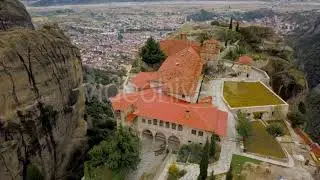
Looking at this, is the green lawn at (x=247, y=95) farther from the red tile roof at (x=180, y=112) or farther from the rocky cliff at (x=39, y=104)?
the rocky cliff at (x=39, y=104)

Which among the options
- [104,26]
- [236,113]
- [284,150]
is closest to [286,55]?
[236,113]

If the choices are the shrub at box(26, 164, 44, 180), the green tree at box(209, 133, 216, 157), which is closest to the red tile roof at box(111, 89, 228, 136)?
the green tree at box(209, 133, 216, 157)

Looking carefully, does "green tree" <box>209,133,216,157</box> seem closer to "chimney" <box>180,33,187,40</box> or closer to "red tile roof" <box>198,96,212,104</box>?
"red tile roof" <box>198,96,212,104</box>

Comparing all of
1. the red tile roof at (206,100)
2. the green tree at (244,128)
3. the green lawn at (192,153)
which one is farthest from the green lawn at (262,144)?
the red tile roof at (206,100)

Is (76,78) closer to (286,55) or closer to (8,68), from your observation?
(8,68)

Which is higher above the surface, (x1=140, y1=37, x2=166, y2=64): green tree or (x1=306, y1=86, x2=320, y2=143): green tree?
(x1=140, y1=37, x2=166, y2=64): green tree

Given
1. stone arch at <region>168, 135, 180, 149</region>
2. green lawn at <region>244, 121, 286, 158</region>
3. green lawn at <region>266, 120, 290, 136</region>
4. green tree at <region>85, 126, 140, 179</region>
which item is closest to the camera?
green tree at <region>85, 126, 140, 179</region>

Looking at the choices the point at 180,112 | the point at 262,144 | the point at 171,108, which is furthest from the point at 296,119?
the point at 171,108

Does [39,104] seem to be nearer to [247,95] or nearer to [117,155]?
[117,155]
